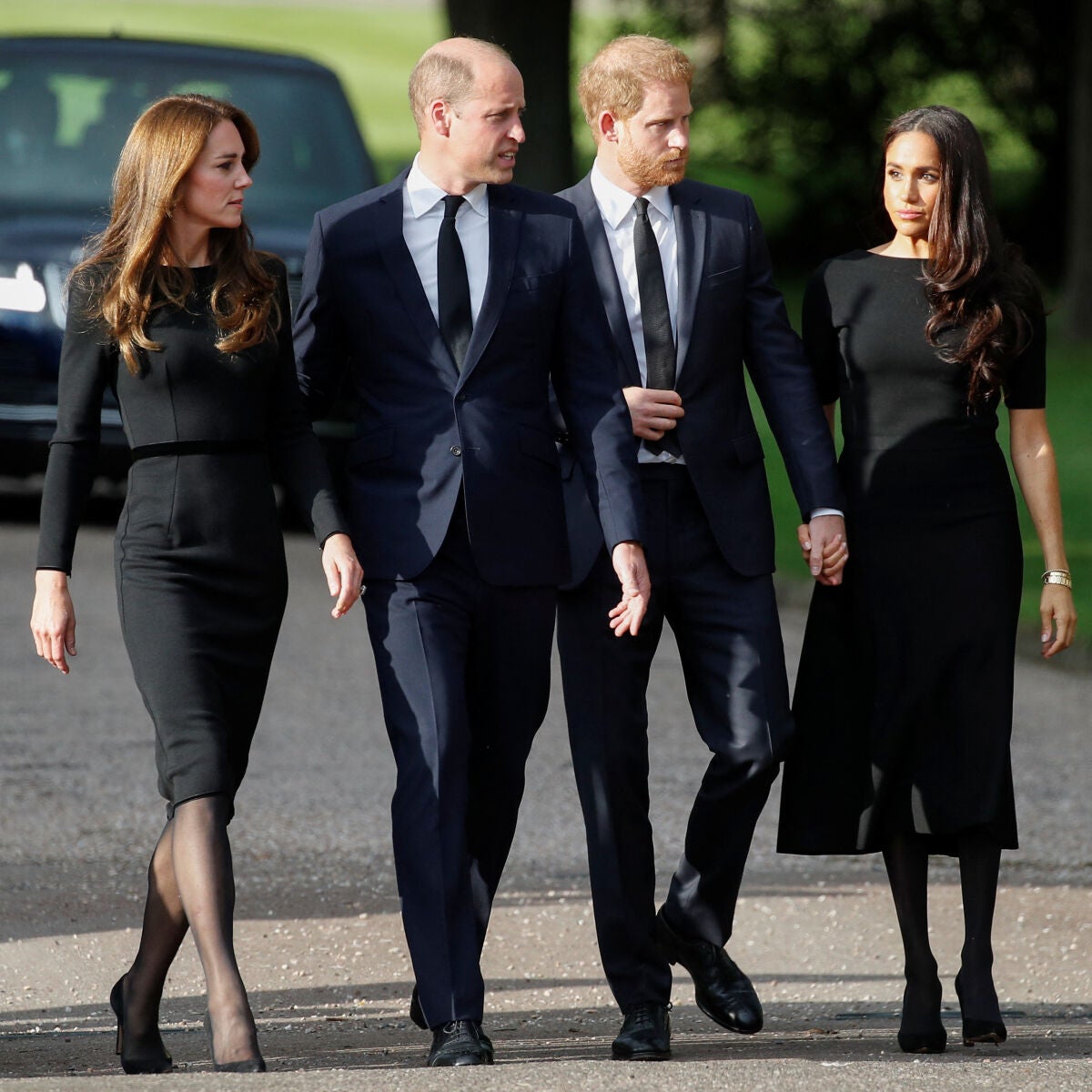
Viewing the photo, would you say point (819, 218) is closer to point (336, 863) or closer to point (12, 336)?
point (12, 336)

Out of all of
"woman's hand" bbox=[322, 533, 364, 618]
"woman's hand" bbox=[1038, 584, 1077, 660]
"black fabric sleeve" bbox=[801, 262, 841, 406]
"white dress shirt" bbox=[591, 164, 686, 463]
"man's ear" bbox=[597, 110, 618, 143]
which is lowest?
"woman's hand" bbox=[1038, 584, 1077, 660]

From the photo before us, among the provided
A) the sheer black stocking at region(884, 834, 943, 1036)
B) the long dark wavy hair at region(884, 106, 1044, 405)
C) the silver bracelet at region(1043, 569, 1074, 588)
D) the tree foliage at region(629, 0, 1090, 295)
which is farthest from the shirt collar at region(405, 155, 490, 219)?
the tree foliage at region(629, 0, 1090, 295)

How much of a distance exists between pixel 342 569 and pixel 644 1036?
3.80 ft

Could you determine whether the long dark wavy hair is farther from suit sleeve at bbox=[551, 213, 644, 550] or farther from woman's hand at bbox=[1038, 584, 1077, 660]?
suit sleeve at bbox=[551, 213, 644, 550]

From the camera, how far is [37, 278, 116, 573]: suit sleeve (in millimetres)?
4566

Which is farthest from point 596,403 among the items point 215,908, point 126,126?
point 126,126

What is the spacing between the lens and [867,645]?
507cm

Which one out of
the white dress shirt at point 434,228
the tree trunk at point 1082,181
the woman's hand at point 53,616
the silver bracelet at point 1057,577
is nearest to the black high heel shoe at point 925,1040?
the silver bracelet at point 1057,577

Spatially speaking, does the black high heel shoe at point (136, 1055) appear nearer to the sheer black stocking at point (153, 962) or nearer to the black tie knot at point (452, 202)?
the sheer black stocking at point (153, 962)

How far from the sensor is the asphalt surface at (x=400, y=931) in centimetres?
461

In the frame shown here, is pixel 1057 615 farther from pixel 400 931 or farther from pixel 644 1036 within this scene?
pixel 400 931

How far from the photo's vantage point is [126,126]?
37.5 feet

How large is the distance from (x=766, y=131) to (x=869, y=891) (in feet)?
80.3

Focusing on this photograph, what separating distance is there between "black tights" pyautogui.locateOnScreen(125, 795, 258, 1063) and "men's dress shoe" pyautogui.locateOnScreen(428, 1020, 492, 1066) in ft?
1.28
